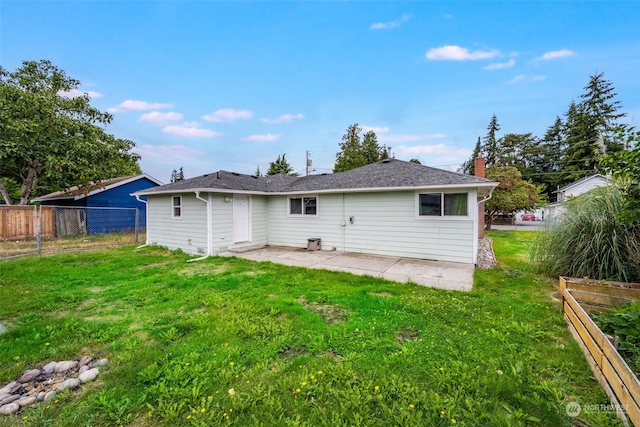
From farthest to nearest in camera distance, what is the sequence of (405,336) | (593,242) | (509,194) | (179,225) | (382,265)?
(509,194) → (179,225) → (382,265) → (593,242) → (405,336)

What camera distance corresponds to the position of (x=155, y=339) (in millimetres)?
3367

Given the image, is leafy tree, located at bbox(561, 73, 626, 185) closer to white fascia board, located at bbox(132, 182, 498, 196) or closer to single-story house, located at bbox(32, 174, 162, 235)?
white fascia board, located at bbox(132, 182, 498, 196)

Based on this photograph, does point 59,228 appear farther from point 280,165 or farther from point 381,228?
point 280,165

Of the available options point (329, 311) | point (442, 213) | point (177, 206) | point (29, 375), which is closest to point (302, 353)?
point (329, 311)

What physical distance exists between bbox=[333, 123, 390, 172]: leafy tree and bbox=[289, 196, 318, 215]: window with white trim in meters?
16.9

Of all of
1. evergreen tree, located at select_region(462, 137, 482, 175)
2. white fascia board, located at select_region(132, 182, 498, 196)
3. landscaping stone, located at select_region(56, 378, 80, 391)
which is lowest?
landscaping stone, located at select_region(56, 378, 80, 391)

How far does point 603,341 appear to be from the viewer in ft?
7.88

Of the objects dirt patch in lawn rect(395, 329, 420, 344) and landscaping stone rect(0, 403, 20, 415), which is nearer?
landscaping stone rect(0, 403, 20, 415)

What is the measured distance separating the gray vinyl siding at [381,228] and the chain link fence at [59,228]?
7.34 meters

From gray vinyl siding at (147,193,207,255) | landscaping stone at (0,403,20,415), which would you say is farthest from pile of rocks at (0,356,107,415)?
gray vinyl siding at (147,193,207,255)

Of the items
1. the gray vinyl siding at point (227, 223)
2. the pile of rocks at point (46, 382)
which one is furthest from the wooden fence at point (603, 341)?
the gray vinyl siding at point (227, 223)

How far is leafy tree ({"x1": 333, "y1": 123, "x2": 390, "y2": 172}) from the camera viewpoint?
27.3 meters

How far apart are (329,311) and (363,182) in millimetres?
5806

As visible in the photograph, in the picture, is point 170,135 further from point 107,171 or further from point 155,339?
point 155,339
